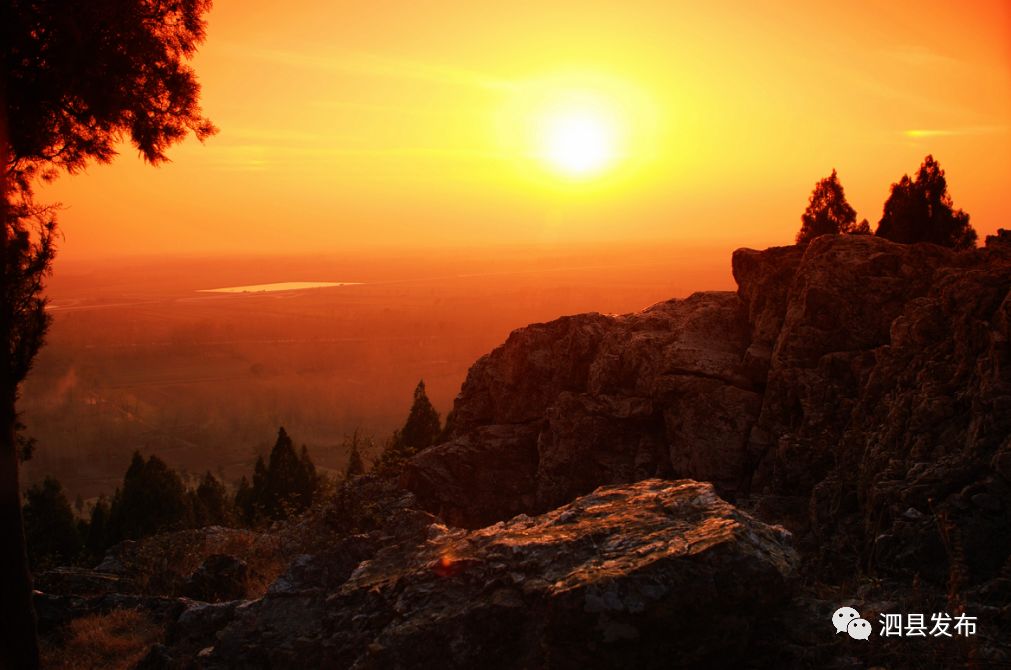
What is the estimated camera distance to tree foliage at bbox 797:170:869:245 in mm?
22156

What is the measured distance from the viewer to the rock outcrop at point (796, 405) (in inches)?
353

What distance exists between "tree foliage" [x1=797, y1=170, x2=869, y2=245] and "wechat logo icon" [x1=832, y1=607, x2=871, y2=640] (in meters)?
17.2

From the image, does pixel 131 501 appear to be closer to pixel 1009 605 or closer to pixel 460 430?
pixel 460 430

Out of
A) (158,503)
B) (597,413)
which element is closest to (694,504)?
(597,413)

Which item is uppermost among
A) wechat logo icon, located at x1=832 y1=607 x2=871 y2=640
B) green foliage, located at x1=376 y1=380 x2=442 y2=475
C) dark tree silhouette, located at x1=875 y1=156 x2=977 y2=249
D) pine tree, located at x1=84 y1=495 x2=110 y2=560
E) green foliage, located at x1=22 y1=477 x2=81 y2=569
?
dark tree silhouette, located at x1=875 y1=156 x2=977 y2=249

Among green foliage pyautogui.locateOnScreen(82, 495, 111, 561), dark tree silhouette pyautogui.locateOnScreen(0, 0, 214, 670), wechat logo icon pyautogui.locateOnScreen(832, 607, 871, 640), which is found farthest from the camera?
green foliage pyautogui.locateOnScreen(82, 495, 111, 561)

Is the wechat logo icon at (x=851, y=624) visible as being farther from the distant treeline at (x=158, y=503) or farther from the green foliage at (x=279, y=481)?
the green foliage at (x=279, y=481)

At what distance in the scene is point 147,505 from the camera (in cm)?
3594

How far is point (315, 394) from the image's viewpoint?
14625cm

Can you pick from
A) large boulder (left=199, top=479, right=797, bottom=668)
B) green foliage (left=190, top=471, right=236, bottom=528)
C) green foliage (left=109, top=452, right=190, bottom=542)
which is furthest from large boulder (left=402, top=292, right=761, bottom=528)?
→ green foliage (left=109, top=452, right=190, bottom=542)

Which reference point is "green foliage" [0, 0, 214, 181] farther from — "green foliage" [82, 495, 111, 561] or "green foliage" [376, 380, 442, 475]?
"green foliage" [82, 495, 111, 561]

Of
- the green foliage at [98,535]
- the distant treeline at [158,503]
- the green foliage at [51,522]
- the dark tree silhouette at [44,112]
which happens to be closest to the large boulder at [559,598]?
the dark tree silhouette at [44,112]

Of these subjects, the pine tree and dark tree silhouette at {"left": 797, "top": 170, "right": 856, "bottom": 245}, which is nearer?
dark tree silhouette at {"left": 797, "top": 170, "right": 856, "bottom": 245}

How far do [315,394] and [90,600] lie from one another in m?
139
